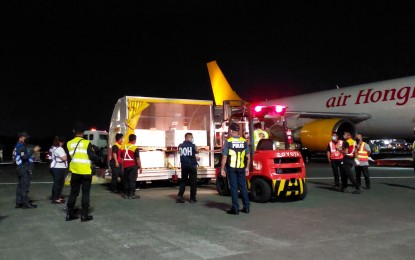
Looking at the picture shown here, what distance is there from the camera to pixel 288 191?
874cm

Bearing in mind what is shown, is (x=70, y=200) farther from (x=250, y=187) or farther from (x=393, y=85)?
(x=393, y=85)

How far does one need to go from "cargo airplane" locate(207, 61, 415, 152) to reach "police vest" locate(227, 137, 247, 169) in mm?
11423

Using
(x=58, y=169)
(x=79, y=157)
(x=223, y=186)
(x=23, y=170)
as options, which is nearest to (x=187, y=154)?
(x=223, y=186)

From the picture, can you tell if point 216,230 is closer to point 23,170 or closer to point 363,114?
point 23,170

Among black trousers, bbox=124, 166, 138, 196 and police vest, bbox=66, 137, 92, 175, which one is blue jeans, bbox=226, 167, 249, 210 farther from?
black trousers, bbox=124, 166, 138, 196

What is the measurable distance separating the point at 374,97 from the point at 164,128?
12.8 metres

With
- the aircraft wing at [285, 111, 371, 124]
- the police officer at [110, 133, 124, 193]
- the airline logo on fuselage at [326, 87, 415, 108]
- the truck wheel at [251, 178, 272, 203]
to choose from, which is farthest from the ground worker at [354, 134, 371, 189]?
the aircraft wing at [285, 111, 371, 124]

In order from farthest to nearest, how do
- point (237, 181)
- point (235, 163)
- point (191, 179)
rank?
point (191, 179)
point (237, 181)
point (235, 163)

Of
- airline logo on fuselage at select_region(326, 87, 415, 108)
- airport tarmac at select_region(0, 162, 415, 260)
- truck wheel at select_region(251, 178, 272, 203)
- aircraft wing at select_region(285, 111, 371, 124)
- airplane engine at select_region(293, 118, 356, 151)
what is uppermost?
airline logo on fuselage at select_region(326, 87, 415, 108)

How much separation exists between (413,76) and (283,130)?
14345 millimetres

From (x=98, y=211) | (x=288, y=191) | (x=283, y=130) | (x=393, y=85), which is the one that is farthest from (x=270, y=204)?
(x=393, y=85)

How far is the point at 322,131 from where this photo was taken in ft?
65.3

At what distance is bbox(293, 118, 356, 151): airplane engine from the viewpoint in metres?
19.6

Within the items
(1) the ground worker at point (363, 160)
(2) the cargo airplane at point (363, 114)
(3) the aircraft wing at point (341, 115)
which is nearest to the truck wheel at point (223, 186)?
(1) the ground worker at point (363, 160)
